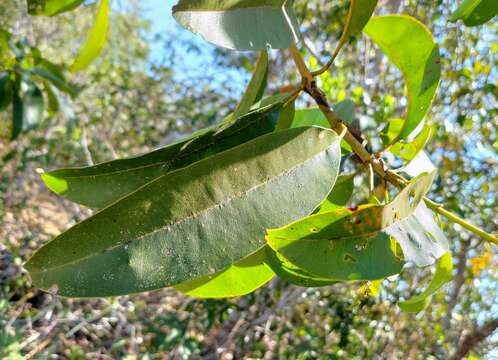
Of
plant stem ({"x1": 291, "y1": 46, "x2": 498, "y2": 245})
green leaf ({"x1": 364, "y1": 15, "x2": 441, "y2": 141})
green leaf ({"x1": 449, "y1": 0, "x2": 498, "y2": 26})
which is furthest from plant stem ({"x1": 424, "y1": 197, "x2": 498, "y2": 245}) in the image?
green leaf ({"x1": 449, "y1": 0, "x2": 498, "y2": 26})

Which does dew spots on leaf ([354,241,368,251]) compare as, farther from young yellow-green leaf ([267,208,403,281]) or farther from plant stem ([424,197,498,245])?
plant stem ([424,197,498,245])

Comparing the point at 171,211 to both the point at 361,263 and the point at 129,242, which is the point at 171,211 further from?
the point at 361,263

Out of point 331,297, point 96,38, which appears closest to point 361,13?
point 96,38

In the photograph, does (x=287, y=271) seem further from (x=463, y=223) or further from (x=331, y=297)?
(x=331, y=297)

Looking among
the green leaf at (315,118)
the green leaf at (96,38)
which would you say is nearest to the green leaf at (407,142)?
the green leaf at (315,118)

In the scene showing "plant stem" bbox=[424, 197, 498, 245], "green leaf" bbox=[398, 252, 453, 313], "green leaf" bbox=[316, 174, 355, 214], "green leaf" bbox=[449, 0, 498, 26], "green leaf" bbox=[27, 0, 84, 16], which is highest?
"green leaf" bbox=[27, 0, 84, 16]

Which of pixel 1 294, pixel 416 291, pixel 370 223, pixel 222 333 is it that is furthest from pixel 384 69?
pixel 370 223
